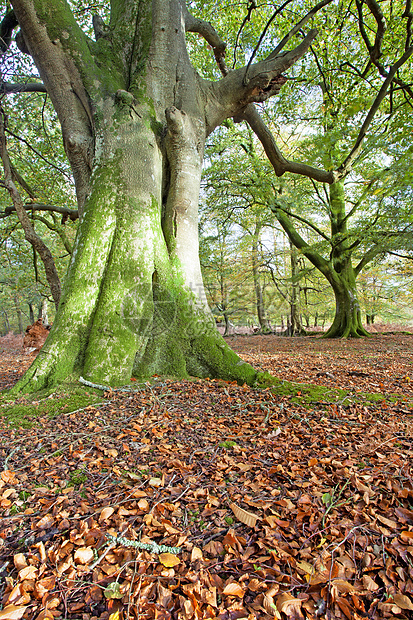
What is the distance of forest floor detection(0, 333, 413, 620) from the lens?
3.64ft

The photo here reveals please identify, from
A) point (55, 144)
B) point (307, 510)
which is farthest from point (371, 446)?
point (55, 144)

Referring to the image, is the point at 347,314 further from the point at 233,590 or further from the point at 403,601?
the point at 233,590

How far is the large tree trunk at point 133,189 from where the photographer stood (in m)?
3.30

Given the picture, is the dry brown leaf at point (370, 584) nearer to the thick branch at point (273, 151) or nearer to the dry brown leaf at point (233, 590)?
the dry brown leaf at point (233, 590)

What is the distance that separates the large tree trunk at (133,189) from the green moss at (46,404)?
0.19 meters

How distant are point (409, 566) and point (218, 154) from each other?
37.3 ft

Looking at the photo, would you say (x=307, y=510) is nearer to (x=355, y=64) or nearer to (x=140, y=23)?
(x=140, y=23)

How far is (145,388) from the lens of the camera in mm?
3178

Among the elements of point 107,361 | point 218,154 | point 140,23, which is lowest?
point 107,361

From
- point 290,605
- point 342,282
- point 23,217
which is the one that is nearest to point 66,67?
point 23,217

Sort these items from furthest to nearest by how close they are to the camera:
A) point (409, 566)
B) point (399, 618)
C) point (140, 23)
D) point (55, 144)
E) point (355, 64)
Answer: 1. point (55, 144)
2. point (355, 64)
3. point (140, 23)
4. point (409, 566)
5. point (399, 618)

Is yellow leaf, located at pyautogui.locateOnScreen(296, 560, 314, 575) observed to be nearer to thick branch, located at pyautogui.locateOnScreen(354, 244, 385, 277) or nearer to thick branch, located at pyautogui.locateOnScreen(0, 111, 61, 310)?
thick branch, located at pyautogui.locateOnScreen(0, 111, 61, 310)

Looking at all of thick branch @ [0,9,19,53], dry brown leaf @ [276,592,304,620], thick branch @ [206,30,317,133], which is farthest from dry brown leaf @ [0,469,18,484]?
thick branch @ [0,9,19,53]

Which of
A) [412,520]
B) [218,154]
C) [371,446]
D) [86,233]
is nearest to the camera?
[412,520]
